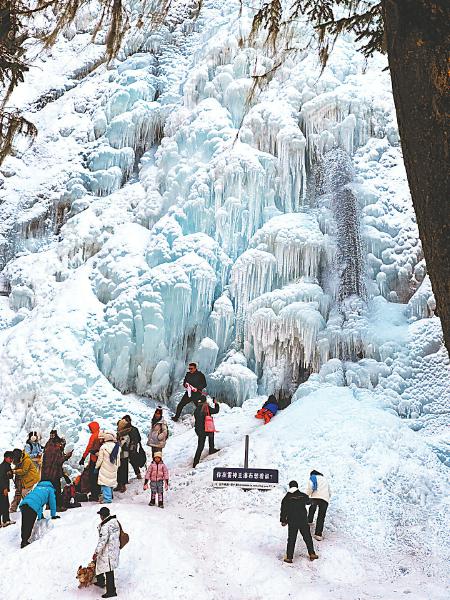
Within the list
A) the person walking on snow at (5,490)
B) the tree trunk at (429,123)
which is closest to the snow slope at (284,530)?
the person walking on snow at (5,490)

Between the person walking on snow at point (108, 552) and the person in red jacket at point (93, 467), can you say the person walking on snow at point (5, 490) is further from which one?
the person walking on snow at point (108, 552)

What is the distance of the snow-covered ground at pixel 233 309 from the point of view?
8.90 meters

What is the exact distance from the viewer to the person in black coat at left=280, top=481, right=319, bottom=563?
839 cm

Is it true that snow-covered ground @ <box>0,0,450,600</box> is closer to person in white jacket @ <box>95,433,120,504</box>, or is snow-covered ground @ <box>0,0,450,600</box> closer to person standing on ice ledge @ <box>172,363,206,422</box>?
person in white jacket @ <box>95,433,120,504</box>

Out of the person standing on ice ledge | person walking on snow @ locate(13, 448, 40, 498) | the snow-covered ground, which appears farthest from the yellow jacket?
the person standing on ice ledge

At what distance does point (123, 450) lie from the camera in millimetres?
11508

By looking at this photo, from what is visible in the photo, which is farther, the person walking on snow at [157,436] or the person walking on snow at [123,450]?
the person walking on snow at [123,450]

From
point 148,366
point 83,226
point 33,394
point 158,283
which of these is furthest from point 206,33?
point 33,394

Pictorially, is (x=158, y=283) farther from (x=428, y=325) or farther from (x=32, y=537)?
(x=32, y=537)

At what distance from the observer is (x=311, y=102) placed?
56.6ft

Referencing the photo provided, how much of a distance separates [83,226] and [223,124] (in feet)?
15.4

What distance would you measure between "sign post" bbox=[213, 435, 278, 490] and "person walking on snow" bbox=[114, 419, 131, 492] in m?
1.91

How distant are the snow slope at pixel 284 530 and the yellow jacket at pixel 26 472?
1148 millimetres

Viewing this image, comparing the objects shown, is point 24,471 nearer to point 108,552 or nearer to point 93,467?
point 93,467
